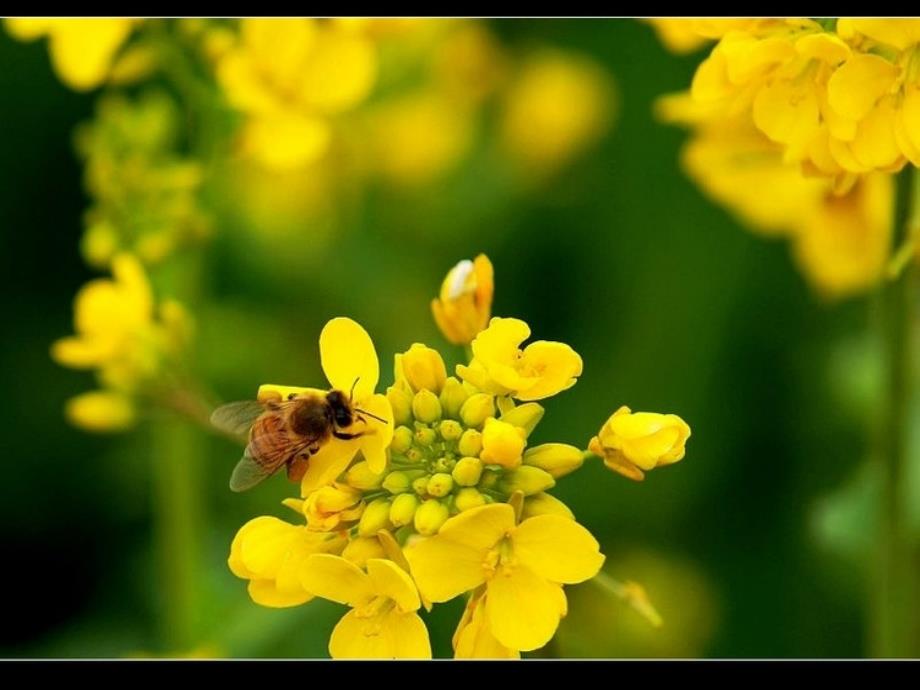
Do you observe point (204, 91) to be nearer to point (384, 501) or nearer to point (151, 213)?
point (151, 213)

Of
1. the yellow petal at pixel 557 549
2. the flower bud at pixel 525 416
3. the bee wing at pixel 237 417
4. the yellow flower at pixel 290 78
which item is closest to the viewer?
the yellow petal at pixel 557 549

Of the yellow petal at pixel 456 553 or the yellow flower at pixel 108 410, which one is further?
the yellow flower at pixel 108 410

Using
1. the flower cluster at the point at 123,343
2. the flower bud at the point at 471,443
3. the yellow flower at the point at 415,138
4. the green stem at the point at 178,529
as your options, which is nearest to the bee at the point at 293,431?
the flower bud at the point at 471,443

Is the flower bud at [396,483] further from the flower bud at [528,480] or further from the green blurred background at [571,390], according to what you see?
the green blurred background at [571,390]

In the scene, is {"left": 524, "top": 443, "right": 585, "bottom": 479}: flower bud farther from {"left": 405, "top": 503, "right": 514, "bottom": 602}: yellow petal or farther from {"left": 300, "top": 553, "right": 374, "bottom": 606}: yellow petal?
{"left": 300, "top": 553, "right": 374, "bottom": 606}: yellow petal

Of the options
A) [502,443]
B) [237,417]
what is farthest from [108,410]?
[502,443]

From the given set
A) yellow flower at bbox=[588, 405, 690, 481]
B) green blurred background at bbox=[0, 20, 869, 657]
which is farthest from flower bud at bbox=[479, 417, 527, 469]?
green blurred background at bbox=[0, 20, 869, 657]
